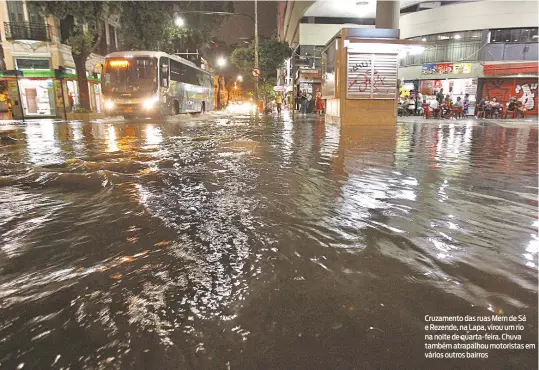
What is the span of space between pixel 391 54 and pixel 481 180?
11082 mm

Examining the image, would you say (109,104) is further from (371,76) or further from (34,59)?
(371,76)

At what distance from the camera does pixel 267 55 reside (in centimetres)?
4309

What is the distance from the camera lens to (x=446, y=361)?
1.62 m

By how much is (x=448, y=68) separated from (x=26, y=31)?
31494 mm

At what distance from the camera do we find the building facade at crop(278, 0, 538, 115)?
27.9 meters

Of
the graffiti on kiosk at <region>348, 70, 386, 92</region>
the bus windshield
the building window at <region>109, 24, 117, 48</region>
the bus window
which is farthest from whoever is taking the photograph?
the building window at <region>109, 24, 117, 48</region>

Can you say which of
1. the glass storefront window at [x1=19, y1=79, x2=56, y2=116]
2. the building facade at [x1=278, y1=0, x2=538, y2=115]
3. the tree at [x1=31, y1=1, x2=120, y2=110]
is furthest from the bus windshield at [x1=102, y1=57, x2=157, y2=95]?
the building facade at [x1=278, y1=0, x2=538, y2=115]

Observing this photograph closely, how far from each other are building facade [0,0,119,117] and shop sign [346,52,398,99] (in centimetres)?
1919

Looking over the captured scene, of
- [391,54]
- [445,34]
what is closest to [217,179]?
[391,54]

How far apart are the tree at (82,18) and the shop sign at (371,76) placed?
50.7 ft

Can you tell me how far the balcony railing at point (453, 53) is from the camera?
96.8 ft

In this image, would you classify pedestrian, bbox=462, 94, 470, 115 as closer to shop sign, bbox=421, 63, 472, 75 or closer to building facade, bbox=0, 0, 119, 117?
shop sign, bbox=421, 63, 472, 75

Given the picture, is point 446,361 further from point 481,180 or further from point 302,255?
point 481,180

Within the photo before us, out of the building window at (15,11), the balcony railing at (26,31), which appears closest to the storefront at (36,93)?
the balcony railing at (26,31)
